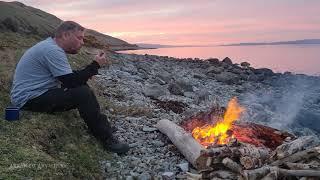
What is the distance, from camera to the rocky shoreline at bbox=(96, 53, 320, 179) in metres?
11.0

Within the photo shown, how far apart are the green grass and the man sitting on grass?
0.31 metres

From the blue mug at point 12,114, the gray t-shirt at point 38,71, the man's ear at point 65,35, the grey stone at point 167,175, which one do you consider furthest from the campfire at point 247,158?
the blue mug at point 12,114

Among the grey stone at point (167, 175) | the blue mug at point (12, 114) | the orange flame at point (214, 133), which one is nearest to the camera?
the grey stone at point (167, 175)

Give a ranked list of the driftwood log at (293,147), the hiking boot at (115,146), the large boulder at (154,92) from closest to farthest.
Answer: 1. the driftwood log at (293,147)
2. the hiking boot at (115,146)
3. the large boulder at (154,92)

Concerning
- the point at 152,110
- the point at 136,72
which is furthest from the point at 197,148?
the point at 136,72

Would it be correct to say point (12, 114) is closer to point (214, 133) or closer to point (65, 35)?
point (65, 35)

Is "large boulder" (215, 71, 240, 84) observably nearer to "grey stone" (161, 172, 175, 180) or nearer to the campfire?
the campfire

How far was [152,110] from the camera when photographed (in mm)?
16469

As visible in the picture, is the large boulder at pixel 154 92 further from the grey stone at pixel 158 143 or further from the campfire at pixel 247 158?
the campfire at pixel 247 158

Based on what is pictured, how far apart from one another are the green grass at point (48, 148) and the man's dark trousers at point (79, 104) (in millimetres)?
211

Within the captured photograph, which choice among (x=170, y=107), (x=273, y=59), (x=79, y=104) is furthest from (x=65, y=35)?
(x=273, y=59)

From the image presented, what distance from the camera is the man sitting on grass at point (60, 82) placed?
10672mm

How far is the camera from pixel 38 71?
10977 mm

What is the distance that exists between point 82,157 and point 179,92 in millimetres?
12411
